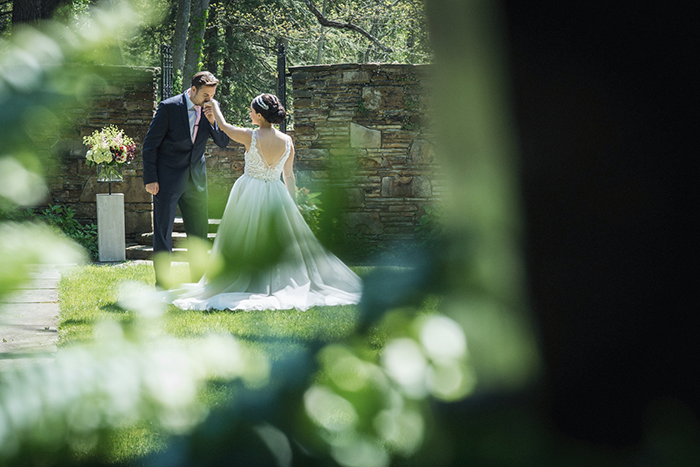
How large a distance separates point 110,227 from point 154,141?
261cm

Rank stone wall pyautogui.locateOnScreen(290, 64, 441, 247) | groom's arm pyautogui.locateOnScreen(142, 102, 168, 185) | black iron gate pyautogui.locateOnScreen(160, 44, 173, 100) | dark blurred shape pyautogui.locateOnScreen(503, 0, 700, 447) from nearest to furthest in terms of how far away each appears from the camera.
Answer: dark blurred shape pyautogui.locateOnScreen(503, 0, 700, 447), groom's arm pyautogui.locateOnScreen(142, 102, 168, 185), stone wall pyautogui.locateOnScreen(290, 64, 441, 247), black iron gate pyautogui.locateOnScreen(160, 44, 173, 100)

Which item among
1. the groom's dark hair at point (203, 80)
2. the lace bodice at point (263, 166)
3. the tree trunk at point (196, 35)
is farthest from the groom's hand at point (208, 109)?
the tree trunk at point (196, 35)

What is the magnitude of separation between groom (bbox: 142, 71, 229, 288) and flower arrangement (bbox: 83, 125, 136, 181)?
6.71 feet

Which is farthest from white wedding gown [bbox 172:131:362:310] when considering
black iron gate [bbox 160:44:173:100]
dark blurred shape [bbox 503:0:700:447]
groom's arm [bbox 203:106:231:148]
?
black iron gate [bbox 160:44:173:100]

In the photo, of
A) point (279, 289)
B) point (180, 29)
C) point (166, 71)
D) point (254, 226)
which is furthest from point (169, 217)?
point (180, 29)

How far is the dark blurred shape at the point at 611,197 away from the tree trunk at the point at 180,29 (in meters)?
15.1

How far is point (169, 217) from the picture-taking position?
18.6 feet

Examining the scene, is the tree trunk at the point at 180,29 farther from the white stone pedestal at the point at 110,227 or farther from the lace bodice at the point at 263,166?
the lace bodice at the point at 263,166

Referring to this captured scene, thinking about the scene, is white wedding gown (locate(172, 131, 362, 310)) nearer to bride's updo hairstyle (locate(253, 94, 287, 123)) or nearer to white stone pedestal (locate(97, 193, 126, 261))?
→ bride's updo hairstyle (locate(253, 94, 287, 123))

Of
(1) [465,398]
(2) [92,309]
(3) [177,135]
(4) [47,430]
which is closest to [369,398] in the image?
(1) [465,398]

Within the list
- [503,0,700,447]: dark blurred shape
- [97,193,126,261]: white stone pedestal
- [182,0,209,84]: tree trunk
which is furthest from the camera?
[182,0,209,84]: tree trunk

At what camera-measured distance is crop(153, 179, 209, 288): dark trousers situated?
5625 millimetres

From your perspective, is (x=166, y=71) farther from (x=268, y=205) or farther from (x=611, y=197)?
(x=611, y=197)

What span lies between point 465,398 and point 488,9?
27cm
